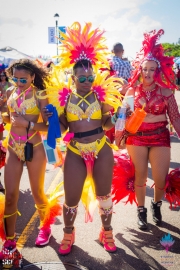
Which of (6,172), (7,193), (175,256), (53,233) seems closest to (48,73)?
(6,172)

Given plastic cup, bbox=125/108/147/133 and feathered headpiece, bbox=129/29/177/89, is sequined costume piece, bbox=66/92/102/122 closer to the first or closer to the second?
plastic cup, bbox=125/108/147/133

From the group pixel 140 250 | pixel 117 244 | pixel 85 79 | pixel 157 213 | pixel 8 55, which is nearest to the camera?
pixel 85 79

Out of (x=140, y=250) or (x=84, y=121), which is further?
(x=140, y=250)

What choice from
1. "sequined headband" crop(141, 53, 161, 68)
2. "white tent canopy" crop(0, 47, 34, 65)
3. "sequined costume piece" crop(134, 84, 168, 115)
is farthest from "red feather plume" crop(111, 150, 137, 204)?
"white tent canopy" crop(0, 47, 34, 65)

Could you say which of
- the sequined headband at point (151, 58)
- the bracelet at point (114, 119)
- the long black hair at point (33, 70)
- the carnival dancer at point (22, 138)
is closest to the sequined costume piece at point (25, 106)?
the carnival dancer at point (22, 138)

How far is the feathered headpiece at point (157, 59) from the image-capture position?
11.5ft

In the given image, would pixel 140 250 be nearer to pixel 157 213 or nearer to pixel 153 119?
pixel 157 213

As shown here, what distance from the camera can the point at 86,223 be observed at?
3.72m

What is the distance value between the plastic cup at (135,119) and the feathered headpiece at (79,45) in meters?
0.73

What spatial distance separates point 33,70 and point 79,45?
576 millimetres

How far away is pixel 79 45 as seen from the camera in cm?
307

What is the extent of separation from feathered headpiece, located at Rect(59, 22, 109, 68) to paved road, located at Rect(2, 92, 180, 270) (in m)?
2.06

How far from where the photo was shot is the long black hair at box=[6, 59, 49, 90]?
2996mm

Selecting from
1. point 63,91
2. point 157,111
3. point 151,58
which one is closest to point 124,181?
point 157,111
